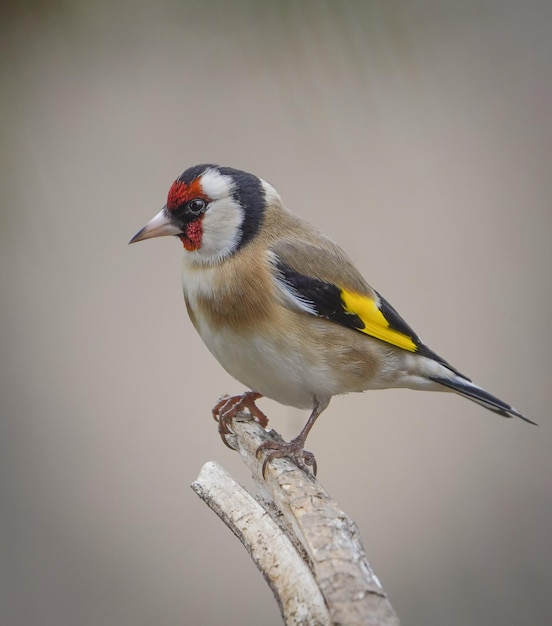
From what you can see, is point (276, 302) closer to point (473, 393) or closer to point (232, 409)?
point (232, 409)

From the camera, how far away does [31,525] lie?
9.00ft

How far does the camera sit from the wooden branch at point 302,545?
1.04 metres

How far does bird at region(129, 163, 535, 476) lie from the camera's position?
1.67m

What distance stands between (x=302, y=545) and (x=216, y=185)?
2.62 ft

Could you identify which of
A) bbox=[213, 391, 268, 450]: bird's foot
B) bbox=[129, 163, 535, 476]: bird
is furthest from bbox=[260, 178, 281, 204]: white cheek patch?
bbox=[213, 391, 268, 450]: bird's foot

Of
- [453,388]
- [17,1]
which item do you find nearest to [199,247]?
[453,388]

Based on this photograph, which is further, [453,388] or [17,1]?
[17,1]

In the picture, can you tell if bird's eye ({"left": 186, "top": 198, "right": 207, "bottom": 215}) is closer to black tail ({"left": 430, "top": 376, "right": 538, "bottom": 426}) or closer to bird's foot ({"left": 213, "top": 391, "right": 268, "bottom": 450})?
bird's foot ({"left": 213, "top": 391, "right": 268, "bottom": 450})

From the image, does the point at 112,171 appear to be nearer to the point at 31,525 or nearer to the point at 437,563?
the point at 31,525

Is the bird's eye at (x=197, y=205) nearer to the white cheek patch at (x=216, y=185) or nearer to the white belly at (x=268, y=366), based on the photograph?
the white cheek patch at (x=216, y=185)

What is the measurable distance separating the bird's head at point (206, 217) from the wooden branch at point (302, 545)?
17.8 inches

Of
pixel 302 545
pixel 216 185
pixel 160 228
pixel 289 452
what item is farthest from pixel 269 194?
pixel 302 545

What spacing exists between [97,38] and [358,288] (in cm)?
163

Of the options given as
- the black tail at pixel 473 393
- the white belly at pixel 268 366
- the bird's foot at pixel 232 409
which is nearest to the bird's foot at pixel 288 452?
the white belly at pixel 268 366
